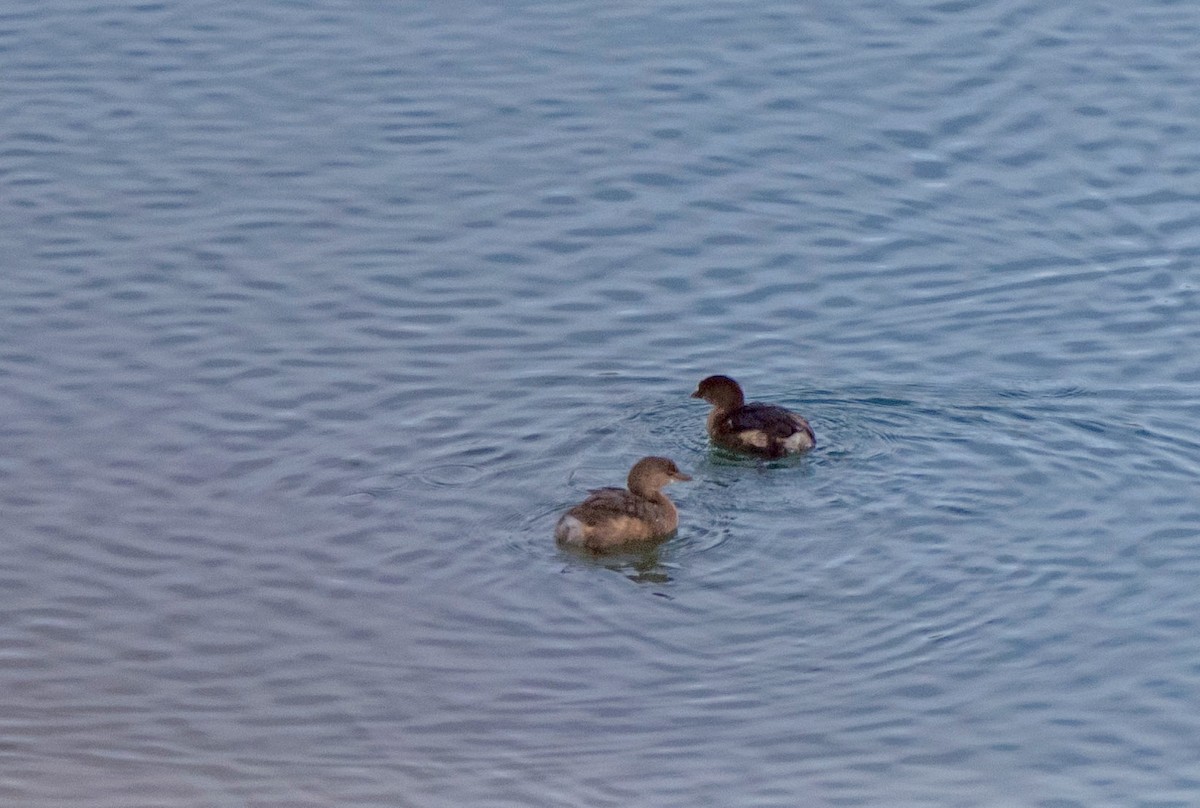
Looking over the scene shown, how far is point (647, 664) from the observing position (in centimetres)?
972

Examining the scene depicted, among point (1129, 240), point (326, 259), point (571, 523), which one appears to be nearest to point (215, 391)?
point (326, 259)

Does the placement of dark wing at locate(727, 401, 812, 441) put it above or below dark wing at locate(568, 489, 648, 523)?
above

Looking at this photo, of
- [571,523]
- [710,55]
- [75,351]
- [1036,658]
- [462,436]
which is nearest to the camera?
[1036,658]

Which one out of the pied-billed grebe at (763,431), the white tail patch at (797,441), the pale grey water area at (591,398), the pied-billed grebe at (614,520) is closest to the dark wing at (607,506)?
the pied-billed grebe at (614,520)

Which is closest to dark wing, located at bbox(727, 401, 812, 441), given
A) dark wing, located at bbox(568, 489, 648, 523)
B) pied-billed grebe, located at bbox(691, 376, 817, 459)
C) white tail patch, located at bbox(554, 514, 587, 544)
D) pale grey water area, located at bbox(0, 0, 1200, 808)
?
pied-billed grebe, located at bbox(691, 376, 817, 459)

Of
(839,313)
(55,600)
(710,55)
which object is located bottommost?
(55,600)

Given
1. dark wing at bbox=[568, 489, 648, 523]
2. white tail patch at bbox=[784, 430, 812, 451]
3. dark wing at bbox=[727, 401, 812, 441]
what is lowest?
dark wing at bbox=[568, 489, 648, 523]

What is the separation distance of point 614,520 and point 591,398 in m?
1.91

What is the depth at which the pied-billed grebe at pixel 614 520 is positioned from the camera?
10922mm

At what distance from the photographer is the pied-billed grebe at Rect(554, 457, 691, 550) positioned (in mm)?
10922

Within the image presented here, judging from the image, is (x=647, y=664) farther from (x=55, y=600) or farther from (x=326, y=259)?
(x=326, y=259)

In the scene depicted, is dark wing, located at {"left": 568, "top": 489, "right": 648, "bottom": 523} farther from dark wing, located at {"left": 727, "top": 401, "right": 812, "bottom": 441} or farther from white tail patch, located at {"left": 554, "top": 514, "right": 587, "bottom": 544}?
dark wing, located at {"left": 727, "top": 401, "right": 812, "bottom": 441}

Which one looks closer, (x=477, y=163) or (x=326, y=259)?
(x=326, y=259)

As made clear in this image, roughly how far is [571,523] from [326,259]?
439 cm
